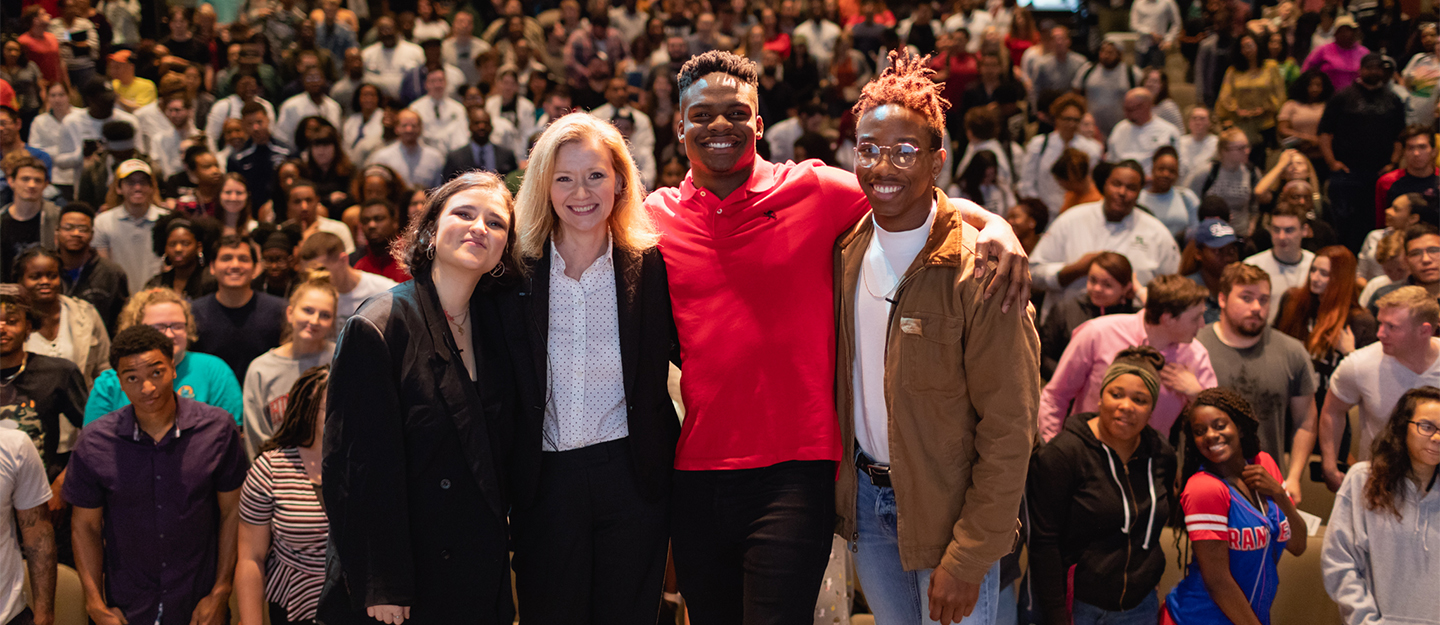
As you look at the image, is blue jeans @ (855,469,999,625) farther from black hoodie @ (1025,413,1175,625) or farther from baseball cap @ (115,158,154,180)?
baseball cap @ (115,158,154,180)

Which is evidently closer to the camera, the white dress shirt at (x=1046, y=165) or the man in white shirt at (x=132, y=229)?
the man in white shirt at (x=132, y=229)

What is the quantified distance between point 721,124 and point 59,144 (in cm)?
812

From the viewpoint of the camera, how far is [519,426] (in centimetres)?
284

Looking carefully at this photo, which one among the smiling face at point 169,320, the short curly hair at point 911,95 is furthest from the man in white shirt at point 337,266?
the short curly hair at point 911,95

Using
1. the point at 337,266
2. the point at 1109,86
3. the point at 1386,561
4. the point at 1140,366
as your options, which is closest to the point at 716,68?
the point at 1140,366

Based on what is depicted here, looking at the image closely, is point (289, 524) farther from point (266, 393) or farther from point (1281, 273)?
point (1281, 273)

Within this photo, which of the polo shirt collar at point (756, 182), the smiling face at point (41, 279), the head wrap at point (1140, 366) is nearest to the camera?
the polo shirt collar at point (756, 182)

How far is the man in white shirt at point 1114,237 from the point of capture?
6523 millimetres

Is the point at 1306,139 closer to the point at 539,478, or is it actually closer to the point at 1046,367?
the point at 1046,367

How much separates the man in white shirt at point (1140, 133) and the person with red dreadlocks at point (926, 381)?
694 centimetres

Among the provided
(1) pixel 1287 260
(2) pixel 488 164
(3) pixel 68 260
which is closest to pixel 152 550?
(3) pixel 68 260

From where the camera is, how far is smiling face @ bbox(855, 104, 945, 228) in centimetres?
264

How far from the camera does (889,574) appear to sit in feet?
9.16

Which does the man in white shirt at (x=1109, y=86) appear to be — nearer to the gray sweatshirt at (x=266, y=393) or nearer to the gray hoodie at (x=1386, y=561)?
the gray hoodie at (x=1386, y=561)
